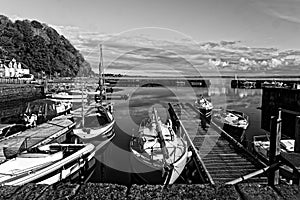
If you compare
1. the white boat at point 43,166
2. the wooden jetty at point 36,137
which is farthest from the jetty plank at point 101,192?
the wooden jetty at point 36,137

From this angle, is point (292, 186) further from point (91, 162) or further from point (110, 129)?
point (110, 129)

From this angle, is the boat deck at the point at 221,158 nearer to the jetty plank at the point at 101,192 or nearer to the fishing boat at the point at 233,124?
the fishing boat at the point at 233,124

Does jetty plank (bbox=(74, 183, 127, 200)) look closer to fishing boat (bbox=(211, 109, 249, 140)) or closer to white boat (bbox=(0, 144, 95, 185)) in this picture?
white boat (bbox=(0, 144, 95, 185))

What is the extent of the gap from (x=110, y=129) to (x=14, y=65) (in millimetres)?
80534

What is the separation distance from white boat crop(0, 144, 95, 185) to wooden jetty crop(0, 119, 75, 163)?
1.52 m

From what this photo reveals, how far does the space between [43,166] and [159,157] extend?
4906 millimetres

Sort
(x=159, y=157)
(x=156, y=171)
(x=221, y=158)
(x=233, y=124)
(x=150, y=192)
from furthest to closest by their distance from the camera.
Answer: (x=233, y=124) → (x=221, y=158) → (x=159, y=157) → (x=156, y=171) → (x=150, y=192)

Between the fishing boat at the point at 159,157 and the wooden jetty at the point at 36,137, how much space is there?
5690 millimetres

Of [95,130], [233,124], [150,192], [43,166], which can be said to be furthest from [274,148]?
[233,124]

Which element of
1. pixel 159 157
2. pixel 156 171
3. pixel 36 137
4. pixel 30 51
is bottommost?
pixel 156 171

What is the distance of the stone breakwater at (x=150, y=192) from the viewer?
6.74ft

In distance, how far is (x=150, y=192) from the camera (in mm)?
2100

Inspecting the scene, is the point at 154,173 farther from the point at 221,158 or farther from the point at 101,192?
the point at 101,192

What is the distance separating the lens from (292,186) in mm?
2213
